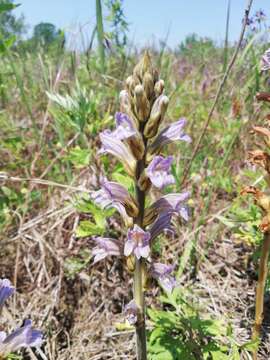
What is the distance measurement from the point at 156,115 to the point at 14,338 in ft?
3.60

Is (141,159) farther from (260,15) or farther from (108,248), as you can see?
(260,15)

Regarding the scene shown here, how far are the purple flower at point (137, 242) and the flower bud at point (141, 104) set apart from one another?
0.46 meters

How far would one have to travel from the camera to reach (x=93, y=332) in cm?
254

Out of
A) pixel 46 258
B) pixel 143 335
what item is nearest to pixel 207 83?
pixel 46 258

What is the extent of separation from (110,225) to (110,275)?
41 cm

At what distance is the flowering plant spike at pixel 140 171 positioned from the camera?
158cm

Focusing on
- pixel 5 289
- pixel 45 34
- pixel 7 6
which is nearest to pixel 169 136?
pixel 5 289

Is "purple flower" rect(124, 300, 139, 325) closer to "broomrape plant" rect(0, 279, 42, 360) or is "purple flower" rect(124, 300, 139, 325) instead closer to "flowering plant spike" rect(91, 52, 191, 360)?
"flowering plant spike" rect(91, 52, 191, 360)

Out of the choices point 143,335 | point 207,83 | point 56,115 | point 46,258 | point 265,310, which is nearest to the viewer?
point 143,335

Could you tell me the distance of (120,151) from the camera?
1668 mm

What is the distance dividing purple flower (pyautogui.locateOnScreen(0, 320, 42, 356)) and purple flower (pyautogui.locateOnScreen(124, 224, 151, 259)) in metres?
0.53

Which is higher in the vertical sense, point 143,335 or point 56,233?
point 56,233

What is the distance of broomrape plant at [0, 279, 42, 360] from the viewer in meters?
1.60

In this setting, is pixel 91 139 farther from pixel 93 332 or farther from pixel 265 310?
pixel 265 310
